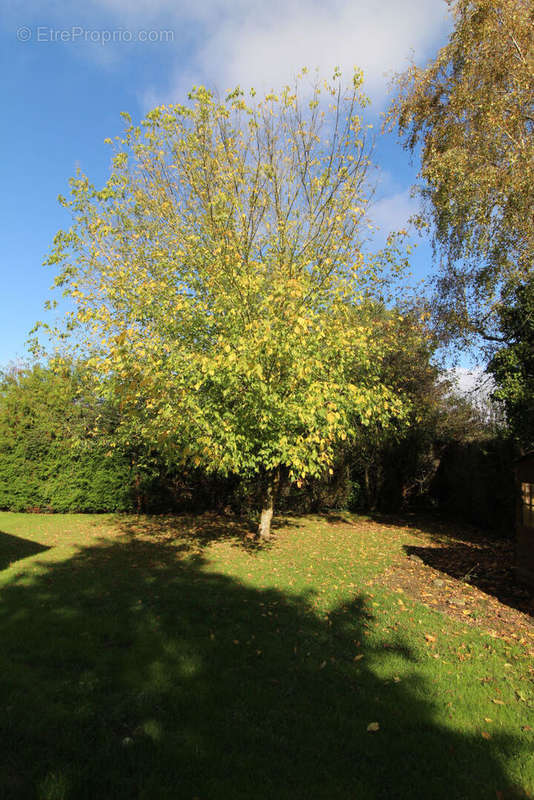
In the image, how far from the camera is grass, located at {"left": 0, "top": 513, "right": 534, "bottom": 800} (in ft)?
8.78

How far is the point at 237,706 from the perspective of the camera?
3.41 m

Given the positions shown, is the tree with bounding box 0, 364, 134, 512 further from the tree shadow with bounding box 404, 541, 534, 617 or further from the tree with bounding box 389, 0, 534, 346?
Result: the tree with bounding box 389, 0, 534, 346

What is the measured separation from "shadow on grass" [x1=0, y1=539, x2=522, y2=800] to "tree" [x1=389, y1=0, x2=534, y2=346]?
9.65 m

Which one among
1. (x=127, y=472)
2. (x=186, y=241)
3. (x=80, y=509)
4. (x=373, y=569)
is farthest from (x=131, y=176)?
(x=373, y=569)

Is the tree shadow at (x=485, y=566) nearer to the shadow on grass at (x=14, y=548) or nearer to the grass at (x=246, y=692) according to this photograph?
the grass at (x=246, y=692)

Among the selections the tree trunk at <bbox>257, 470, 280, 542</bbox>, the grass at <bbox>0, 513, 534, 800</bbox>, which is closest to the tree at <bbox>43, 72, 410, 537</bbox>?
the tree trunk at <bbox>257, 470, 280, 542</bbox>

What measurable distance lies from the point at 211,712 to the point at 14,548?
6.96m

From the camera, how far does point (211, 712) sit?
330 centimetres

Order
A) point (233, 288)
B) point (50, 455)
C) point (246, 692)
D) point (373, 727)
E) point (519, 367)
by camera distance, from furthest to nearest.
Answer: point (50, 455) < point (519, 367) < point (233, 288) < point (246, 692) < point (373, 727)

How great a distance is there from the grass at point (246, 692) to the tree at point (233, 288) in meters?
2.41

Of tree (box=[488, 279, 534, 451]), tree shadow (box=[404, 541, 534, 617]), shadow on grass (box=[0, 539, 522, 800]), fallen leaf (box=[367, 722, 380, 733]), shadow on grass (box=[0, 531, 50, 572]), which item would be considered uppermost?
tree (box=[488, 279, 534, 451])

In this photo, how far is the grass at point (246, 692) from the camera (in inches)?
105

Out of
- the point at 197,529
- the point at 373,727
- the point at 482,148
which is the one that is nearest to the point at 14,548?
the point at 197,529

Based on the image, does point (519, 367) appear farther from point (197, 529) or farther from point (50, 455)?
→ point (50, 455)
